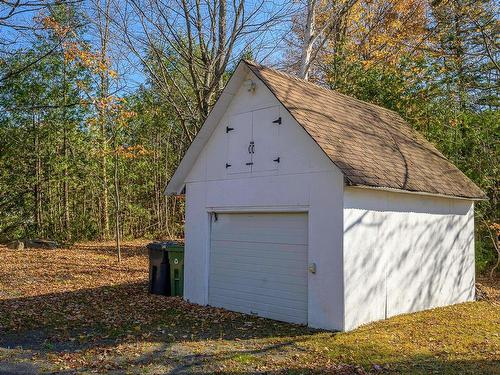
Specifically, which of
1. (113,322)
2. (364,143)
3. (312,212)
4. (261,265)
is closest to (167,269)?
(113,322)

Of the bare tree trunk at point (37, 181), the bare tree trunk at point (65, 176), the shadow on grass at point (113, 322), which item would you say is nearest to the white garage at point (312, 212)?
the shadow on grass at point (113, 322)

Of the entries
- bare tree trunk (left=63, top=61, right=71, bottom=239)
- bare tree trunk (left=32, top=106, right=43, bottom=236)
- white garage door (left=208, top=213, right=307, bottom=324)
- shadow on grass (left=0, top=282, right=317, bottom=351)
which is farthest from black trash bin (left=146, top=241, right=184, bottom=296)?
bare tree trunk (left=32, top=106, right=43, bottom=236)

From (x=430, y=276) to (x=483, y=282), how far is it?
6.04 metres

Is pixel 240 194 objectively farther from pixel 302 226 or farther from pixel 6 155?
pixel 6 155

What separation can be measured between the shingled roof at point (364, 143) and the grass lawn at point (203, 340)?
2.53 m

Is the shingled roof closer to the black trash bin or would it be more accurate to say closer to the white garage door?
the white garage door

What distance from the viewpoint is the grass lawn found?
243 inches

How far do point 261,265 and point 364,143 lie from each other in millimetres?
3158

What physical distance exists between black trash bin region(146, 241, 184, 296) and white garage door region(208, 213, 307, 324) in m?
1.16

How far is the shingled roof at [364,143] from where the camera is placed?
8.34 metres

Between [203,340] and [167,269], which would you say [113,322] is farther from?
[167,269]

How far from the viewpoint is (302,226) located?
8.63m

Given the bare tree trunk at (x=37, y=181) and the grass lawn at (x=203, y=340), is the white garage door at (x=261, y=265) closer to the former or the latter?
the grass lawn at (x=203, y=340)

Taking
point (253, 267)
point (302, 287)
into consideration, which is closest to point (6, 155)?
point (253, 267)
